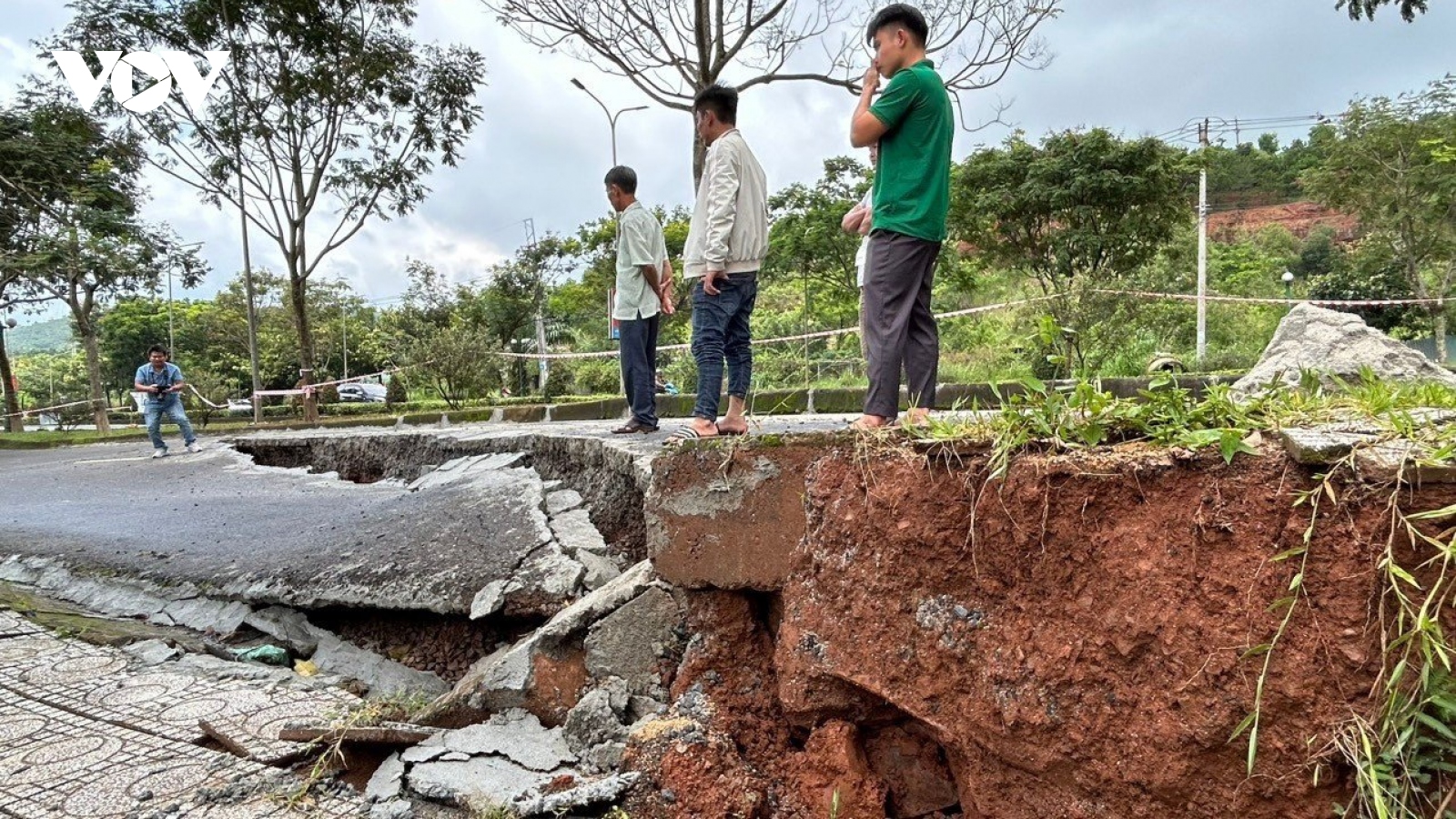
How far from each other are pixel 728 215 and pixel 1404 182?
22.4 metres

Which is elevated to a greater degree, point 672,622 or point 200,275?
point 200,275

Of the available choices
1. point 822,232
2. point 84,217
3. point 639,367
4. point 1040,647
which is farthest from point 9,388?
point 1040,647

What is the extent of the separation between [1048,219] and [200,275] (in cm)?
2339

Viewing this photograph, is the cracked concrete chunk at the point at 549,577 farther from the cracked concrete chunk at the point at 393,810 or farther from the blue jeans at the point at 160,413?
the blue jeans at the point at 160,413

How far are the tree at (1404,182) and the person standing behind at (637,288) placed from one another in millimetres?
20384

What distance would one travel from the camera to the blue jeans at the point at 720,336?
3.84 m

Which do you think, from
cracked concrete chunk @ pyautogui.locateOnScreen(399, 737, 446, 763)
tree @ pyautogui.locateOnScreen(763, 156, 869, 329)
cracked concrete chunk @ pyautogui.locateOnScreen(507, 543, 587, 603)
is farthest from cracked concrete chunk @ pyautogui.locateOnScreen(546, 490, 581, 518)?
tree @ pyautogui.locateOnScreen(763, 156, 869, 329)

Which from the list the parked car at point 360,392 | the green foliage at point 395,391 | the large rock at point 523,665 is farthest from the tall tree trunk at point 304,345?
the parked car at point 360,392

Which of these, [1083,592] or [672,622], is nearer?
[1083,592]

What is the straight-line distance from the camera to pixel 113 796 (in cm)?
271

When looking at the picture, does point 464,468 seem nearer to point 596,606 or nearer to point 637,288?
point 637,288

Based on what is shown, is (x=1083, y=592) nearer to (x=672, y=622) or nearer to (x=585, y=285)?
(x=672, y=622)

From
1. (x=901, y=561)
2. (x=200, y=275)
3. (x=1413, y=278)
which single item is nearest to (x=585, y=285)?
(x=200, y=275)

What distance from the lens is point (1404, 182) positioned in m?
19.0
